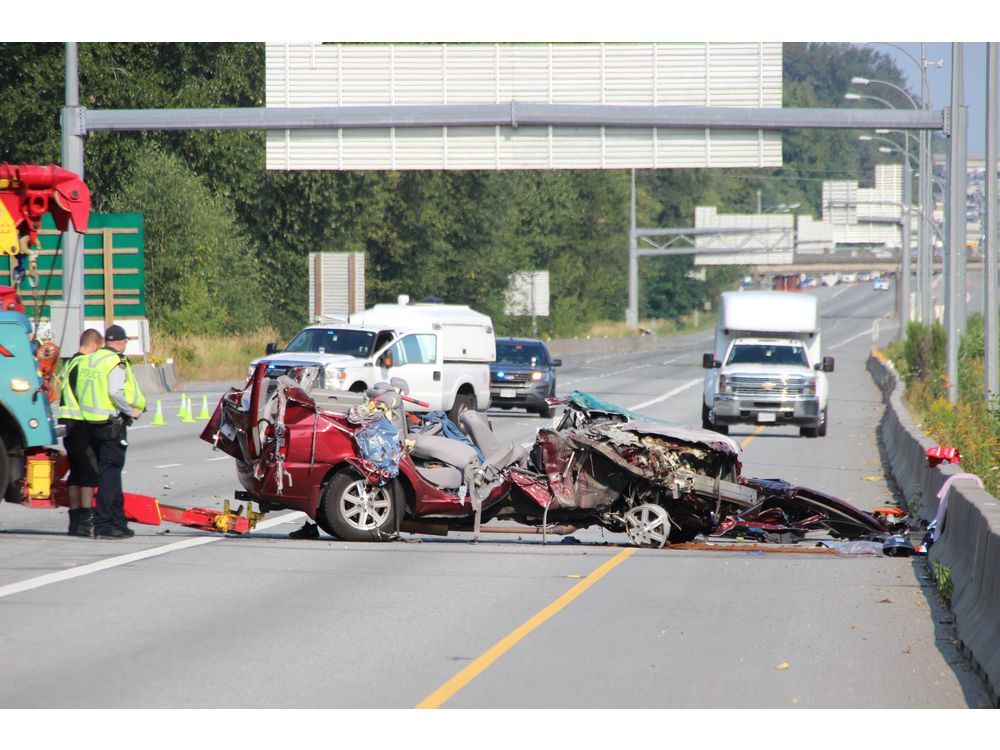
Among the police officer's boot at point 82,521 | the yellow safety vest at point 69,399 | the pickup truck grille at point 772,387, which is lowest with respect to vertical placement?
the police officer's boot at point 82,521

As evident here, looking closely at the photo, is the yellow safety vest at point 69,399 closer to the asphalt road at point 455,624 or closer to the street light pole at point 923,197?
the asphalt road at point 455,624

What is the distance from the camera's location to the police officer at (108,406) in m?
13.9

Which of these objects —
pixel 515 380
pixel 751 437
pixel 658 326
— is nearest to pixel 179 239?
pixel 515 380

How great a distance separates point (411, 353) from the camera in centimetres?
3083

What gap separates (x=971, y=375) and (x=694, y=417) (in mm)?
7375

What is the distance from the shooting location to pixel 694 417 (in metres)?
37.8

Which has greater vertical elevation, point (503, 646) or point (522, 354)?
point (522, 354)

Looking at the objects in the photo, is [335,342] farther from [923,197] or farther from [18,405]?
[923,197]

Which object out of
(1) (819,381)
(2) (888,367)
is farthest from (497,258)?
(1) (819,381)

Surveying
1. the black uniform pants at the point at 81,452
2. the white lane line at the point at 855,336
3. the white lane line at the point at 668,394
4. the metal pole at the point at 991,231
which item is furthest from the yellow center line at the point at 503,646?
the white lane line at the point at 855,336

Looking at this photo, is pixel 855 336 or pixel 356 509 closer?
pixel 356 509

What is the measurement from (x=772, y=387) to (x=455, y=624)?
22065 millimetres

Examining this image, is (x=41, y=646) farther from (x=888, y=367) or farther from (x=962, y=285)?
(x=888, y=367)

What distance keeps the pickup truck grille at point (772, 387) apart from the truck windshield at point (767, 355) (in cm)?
120
